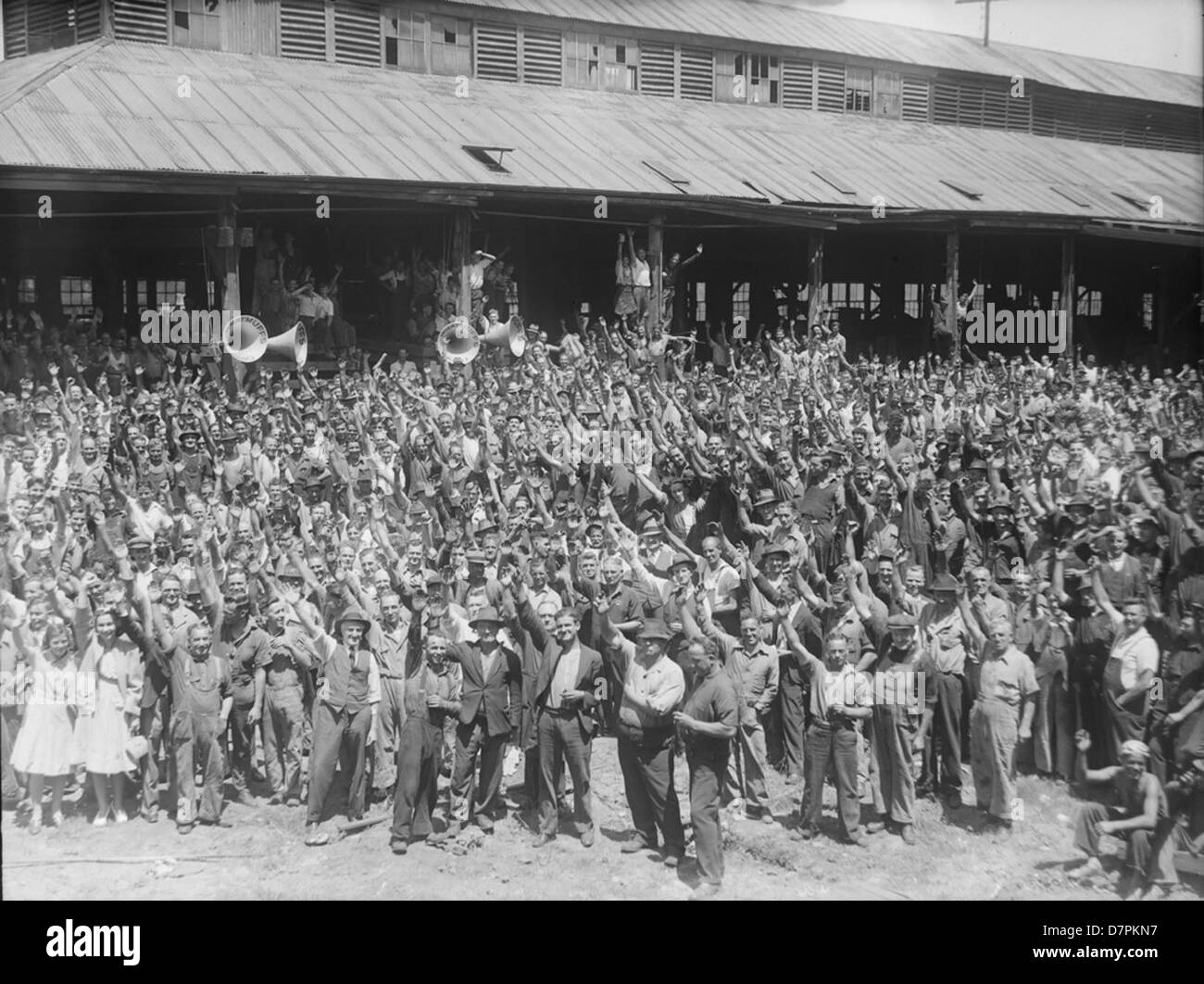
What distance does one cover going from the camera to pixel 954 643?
10.6 meters

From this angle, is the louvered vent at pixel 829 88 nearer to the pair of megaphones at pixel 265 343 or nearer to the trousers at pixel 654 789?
the pair of megaphones at pixel 265 343

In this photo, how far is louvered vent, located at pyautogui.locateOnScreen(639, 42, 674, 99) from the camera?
30.2 m

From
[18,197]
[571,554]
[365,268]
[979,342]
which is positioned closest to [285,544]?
[571,554]

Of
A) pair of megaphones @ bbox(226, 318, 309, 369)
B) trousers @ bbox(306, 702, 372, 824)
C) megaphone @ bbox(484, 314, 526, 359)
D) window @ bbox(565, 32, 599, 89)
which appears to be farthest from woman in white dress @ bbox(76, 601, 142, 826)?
window @ bbox(565, 32, 599, 89)

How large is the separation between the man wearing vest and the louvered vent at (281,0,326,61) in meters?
18.4

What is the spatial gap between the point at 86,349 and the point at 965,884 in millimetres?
14459

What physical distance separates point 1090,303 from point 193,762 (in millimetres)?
31156

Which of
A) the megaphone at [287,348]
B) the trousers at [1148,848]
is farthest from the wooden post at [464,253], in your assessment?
the trousers at [1148,848]

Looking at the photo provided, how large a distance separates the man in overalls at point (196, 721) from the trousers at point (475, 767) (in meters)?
1.83

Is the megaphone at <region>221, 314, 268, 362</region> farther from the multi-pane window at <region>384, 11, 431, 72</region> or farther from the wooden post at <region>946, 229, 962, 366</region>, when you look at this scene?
the wooden post at <region>946, 229, 962, 366</region>

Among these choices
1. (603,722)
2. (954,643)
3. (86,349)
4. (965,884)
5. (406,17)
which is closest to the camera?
(965,884)

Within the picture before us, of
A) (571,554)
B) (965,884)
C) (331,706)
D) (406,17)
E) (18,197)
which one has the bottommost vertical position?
(965,884)

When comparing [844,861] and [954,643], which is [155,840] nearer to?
[844,861]

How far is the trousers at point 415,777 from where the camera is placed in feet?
33.2
